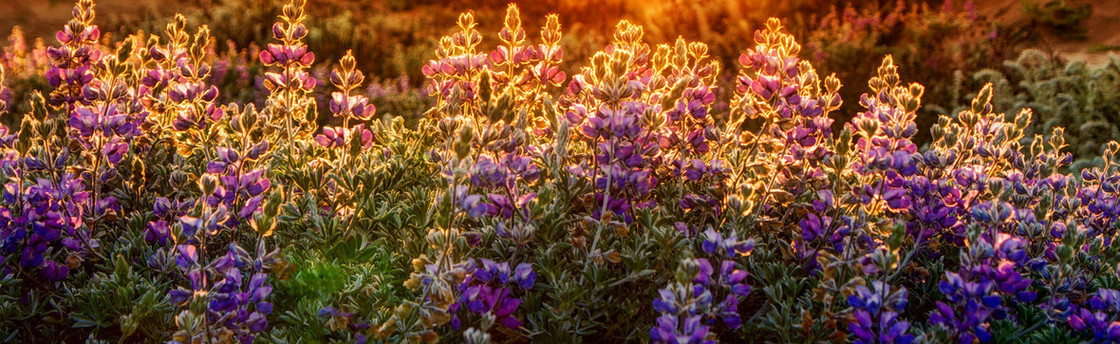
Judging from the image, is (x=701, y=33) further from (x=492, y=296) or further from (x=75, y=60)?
(x=492, y=296)

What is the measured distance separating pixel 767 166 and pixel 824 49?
6353mm

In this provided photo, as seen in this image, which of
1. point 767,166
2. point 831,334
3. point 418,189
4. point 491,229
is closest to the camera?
point 831,334

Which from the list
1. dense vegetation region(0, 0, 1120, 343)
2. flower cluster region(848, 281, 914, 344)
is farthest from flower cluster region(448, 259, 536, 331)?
flower cluster region(848, 281, 914, 344)

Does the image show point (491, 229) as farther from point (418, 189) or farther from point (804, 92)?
point (804, 92)

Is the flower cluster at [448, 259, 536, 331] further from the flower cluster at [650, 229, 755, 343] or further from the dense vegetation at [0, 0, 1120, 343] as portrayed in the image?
the flower cluster at [650, 229, 755, 343]

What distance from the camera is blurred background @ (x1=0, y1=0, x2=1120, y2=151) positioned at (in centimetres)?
708

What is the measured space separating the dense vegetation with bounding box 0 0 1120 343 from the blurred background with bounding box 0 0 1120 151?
404 centimetres

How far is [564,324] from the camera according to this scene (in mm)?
1881

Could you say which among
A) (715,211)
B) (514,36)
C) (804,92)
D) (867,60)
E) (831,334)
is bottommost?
(867,60)

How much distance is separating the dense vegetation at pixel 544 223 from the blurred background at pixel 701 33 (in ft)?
13.3

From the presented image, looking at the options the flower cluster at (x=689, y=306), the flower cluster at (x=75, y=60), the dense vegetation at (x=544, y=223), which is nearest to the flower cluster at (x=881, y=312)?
the dense vegetation at (x=544, y=223)

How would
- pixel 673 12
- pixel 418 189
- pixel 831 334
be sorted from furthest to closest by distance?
pixel 673 12 → pixel 418 189 → pixel 831 334

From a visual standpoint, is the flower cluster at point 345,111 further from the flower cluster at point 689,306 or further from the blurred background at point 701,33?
the blurred background at point 701,33

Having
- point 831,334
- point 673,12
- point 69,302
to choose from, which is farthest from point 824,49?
point 69,302
